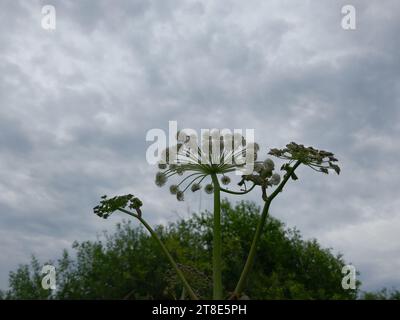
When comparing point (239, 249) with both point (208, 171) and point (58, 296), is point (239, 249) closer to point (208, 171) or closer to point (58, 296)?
point (58, 296)

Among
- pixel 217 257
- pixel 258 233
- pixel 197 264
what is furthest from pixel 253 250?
pixel 197 264

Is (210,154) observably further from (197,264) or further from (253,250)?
(197,264)

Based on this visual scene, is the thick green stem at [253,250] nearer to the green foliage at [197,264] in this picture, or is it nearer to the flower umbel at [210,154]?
the flower umbel at [210,154]

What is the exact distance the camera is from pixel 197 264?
20688 millimetres

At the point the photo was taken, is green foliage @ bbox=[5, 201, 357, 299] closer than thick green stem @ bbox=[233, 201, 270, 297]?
No

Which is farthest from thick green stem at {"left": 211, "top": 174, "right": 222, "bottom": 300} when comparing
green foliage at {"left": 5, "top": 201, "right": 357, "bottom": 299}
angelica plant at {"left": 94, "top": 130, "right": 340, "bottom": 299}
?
green foliage at {"left": 5, "top": 201, "right": 357, "bottom": 299}

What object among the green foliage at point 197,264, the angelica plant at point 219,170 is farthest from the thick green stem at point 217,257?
the green foliage at point 197,264

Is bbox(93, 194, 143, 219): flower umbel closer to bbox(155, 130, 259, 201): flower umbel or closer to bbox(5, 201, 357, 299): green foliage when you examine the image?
bbox(155, 130, 259, 201): flower umbel

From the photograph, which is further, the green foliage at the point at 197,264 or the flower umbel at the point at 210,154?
the green foliage at the point at 197,264

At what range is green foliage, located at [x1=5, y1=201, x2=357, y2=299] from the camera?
75.5ft

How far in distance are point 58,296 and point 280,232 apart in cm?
1306

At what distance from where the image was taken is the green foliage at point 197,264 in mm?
23000
